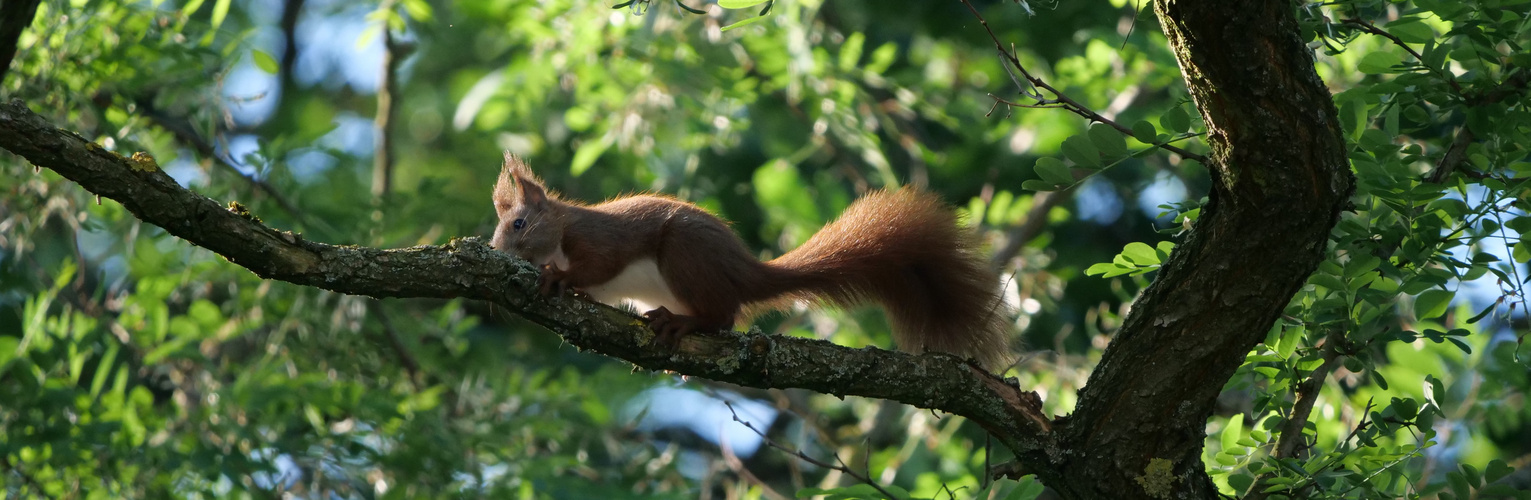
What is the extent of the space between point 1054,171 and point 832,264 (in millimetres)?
857

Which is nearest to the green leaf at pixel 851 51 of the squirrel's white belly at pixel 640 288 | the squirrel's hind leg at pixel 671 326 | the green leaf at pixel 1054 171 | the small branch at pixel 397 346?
the small branch at pixel 397 346

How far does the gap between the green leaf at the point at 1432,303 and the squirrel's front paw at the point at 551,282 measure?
5.43 ft

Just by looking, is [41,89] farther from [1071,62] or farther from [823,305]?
[1071,62]

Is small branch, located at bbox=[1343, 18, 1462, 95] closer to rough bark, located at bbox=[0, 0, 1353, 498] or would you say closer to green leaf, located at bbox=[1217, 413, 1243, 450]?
rough bark, located at bbox=[0, 0, 1353, 498]

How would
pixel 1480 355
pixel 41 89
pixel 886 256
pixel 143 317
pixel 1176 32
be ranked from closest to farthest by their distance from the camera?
1. pixel 1176 32
2. pixel 886 256
3. pixel 41 89
4. pixel 1480 355
5. pixel 143 317

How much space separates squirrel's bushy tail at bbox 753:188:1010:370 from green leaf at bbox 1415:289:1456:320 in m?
0.96

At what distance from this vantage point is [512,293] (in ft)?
7.28

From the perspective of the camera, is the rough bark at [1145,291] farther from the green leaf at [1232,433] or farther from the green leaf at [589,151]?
the green leaf at [589,151]

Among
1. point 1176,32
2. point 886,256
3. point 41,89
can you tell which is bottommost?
point 41,89

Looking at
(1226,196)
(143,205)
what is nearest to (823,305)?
(1226,196)

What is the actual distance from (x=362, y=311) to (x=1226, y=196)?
3.71m

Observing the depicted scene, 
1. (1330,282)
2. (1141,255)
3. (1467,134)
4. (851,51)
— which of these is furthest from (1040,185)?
(851,51)

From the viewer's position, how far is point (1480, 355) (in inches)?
161

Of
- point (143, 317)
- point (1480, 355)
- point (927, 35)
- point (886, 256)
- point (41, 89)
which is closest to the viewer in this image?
point (886, 256)
